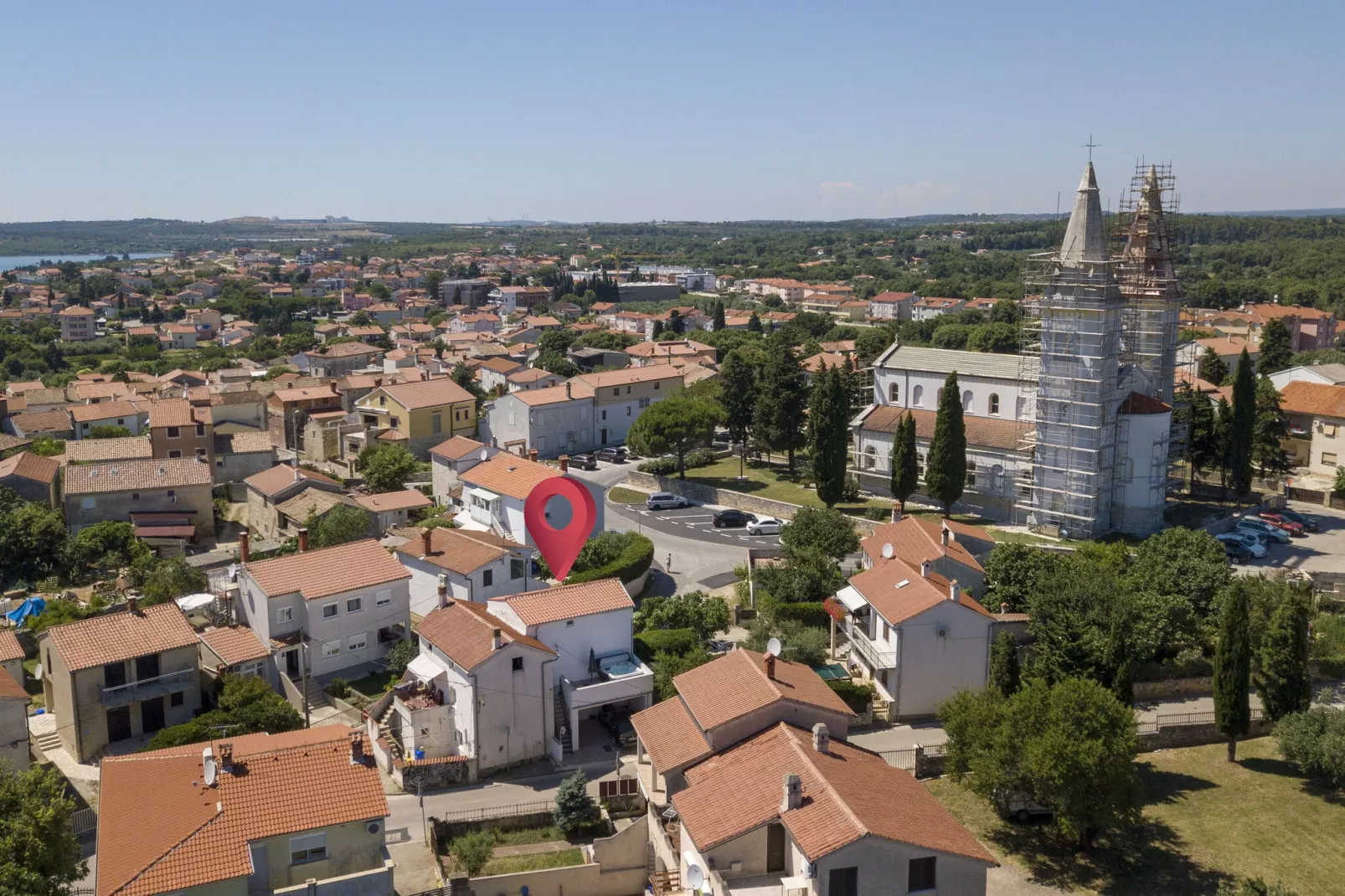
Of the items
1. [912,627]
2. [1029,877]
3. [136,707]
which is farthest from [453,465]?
[1029,877]

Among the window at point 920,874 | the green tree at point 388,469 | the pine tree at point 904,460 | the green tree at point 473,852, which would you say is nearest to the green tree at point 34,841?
the green tree at point 473,852

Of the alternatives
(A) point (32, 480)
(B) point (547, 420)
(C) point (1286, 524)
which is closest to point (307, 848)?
(A) point (32, 480)

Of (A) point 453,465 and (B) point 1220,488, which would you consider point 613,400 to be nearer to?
(A) point 453,465

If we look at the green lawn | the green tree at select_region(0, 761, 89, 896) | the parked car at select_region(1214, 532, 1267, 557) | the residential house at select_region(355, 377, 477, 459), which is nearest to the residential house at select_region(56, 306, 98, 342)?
the residential house at select_region(355, 377, 477, 459)

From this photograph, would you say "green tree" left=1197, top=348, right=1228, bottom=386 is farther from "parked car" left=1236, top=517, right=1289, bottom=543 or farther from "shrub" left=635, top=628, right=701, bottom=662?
"shrub" left=635, top=628, right=701, bottom=662

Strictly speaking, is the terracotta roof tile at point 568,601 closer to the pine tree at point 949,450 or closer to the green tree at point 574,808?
the green tree at point 574,808

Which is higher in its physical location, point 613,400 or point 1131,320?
point 1131,320
